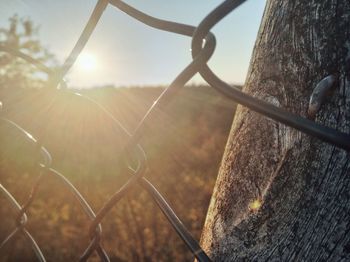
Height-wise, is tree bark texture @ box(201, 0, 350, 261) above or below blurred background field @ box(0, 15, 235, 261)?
above

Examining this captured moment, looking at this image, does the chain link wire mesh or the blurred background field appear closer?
the chain link wire mesh

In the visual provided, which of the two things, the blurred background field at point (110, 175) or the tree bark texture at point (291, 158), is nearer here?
the tree bark texture at point (291, 158)

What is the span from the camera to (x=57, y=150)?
7.66 m

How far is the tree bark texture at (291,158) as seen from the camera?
275 mm

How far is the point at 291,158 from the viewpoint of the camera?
11.7 inches

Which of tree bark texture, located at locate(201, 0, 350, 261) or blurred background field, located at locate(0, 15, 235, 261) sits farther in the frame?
blurred background field, located at locate(0, 15, 235, 261)

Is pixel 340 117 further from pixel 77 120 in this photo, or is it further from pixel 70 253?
pixel 77 120

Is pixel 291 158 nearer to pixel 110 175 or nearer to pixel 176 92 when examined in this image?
pixel 176 92

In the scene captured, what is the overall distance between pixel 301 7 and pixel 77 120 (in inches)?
403

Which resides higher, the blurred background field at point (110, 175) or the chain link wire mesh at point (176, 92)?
the chain link wire mesh at point (176, 92)

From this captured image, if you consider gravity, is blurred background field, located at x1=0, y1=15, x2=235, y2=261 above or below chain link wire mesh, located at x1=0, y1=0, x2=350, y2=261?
below

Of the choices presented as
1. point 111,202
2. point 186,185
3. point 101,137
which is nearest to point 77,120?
point 101,137

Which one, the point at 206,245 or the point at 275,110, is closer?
the point at 275,110

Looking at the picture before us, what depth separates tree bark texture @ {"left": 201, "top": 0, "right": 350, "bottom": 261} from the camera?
275 millimetres
